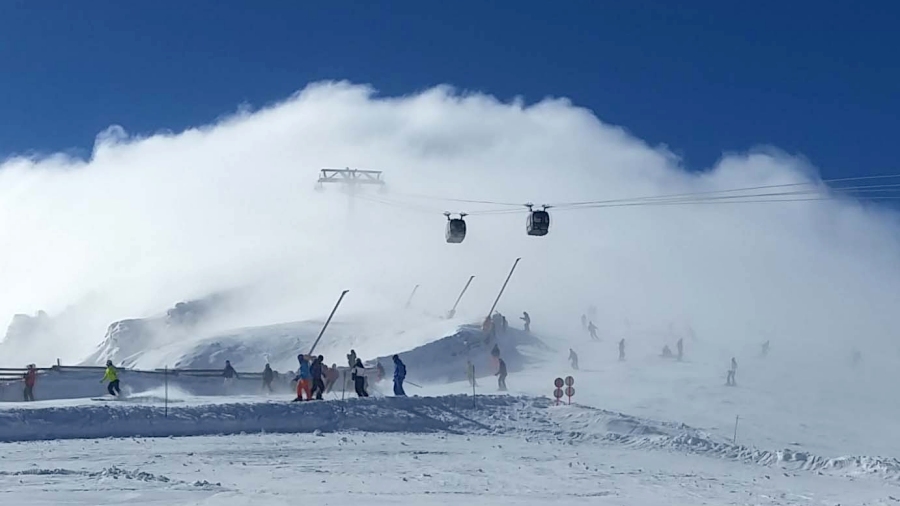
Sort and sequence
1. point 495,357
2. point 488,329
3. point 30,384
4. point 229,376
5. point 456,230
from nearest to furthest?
1. point 30,384
2. point 229,376
3. point 456,230
4. point 495,357
5. point 488,329

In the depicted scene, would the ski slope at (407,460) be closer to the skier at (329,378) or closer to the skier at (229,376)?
the skier at (329,378)

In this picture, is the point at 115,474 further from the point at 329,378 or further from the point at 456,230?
the point at 456,230

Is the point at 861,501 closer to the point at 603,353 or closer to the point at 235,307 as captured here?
the point at 603,353

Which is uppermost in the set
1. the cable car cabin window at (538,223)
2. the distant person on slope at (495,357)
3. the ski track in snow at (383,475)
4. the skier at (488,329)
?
the cable car cabin window at (538,223)

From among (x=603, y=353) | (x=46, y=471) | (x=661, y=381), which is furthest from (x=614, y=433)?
(x=603, y=353)

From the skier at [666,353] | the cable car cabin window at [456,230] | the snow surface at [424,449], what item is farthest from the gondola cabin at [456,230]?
the skier at [666,353]

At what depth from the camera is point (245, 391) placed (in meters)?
36.3

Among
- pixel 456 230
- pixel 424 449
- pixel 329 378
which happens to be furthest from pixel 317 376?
pixel 456 230

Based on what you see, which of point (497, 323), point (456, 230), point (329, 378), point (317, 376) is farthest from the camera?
point (497, 323)

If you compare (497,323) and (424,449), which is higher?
(497,323)

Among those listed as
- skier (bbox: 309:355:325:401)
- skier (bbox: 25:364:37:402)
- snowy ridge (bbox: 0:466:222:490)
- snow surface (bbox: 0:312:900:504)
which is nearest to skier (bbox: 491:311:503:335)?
snow surface (bbox: 0:312:900:504)

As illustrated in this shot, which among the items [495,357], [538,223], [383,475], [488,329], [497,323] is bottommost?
[383,475]

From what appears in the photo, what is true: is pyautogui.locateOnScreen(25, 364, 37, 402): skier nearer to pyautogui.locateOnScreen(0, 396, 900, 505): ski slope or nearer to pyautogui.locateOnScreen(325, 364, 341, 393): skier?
pyautogui.locateOnScreen(0, 396, 900, 505): ski slope

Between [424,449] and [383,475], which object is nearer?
[383,475]
